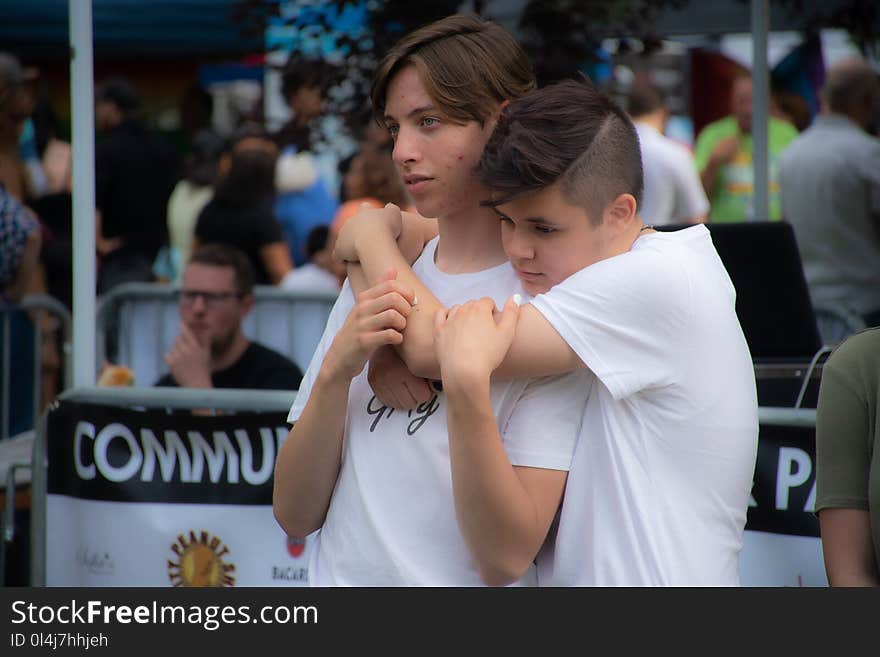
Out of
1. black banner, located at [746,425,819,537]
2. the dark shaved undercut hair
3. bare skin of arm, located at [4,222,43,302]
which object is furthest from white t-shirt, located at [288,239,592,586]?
bare skin of arm, located at [4,222,43,302]

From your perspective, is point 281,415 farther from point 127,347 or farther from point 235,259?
point 127,347

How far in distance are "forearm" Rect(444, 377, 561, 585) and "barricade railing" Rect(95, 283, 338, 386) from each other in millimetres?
3819

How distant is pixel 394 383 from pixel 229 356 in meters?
2.92

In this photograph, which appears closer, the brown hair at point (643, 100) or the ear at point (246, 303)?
the ear at point (246, 303)

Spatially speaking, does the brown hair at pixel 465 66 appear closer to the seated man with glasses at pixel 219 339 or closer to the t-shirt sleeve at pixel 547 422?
the t-shirt sleeve at pixel 547 422

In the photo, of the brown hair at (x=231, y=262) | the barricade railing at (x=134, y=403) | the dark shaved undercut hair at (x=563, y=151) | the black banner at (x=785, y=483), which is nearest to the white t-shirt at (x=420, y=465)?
the dark shaved undercut hair at (x=563, y=151)

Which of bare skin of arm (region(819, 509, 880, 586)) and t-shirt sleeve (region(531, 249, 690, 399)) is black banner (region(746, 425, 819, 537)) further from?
t-shirt sleeve (region(531, 249, 690, 399))

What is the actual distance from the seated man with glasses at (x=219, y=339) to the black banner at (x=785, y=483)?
6.41ft

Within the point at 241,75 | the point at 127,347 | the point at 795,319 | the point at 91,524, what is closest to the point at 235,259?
the point at 127,347

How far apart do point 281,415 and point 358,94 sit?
5.57ft

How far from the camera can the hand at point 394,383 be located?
2.01 meters

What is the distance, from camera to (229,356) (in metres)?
4.86

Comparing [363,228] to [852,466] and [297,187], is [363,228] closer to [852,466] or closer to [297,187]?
[852,466]

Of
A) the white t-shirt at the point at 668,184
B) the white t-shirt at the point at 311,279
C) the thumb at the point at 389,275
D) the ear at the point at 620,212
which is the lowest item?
the thumb at the point at 389,275
